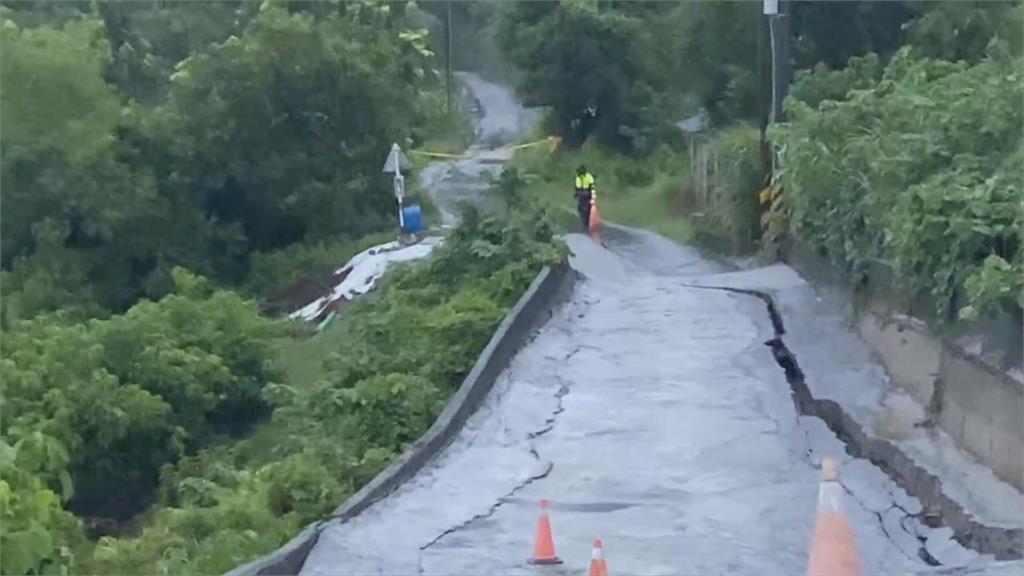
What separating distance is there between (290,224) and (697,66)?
9357 millimetres

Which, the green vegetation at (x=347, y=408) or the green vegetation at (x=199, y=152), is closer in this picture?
the green vegetation at (x=347, y=408)

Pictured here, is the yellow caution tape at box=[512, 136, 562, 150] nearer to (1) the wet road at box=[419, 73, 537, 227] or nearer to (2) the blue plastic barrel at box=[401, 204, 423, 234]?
(1) the wet road at box=[419, 73, 537, 227]

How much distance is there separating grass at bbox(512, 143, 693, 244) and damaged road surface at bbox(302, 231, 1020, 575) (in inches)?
738

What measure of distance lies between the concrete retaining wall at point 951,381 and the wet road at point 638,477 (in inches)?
24.9

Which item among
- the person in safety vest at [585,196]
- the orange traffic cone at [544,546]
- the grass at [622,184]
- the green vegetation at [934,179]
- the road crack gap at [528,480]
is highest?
the green vegetation at [934,179]

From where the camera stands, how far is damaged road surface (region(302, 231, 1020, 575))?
30.1 feet

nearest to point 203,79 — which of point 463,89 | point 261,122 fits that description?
point 261,122

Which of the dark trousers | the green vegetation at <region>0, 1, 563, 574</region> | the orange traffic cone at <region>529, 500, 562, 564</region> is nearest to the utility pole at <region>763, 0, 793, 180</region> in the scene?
the green vegetation at <region>0, 1, 563, 574</region>

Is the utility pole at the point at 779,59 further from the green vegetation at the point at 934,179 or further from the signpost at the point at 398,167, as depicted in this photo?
the green vegetation at the point at 934,179

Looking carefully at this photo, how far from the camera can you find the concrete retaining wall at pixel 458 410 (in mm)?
9266

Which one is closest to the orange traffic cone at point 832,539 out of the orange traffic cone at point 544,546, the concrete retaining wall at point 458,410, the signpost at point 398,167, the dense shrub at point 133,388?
the orange traffic cone at point 544,546

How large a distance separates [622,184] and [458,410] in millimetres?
29787

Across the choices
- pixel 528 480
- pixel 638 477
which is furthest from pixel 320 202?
pixel 638 477

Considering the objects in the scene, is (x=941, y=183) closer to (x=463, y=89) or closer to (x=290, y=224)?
(x=290, y=224)
